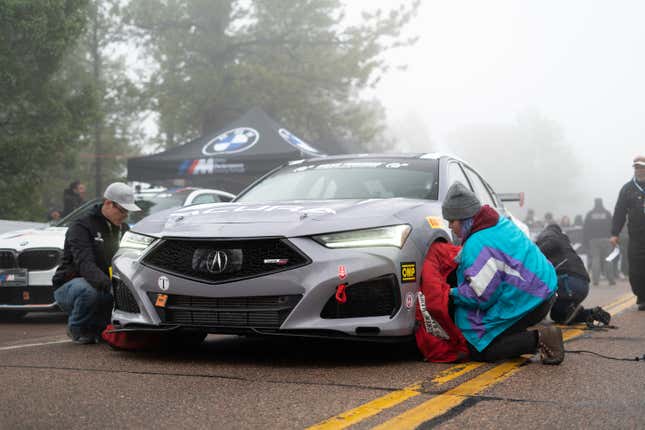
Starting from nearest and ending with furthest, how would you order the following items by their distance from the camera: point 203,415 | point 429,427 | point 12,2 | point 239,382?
point 429,427 < point 203,415 < point 239,382 < point 12,2

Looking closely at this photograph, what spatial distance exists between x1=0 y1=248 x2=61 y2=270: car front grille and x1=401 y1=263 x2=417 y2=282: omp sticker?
16.0ft

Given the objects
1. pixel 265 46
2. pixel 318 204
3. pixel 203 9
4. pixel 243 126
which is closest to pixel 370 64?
pixel 265 46

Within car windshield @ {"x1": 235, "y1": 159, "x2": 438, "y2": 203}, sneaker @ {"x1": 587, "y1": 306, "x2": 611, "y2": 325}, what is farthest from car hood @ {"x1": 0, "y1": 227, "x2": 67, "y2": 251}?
sneaker @ {"x1": 587, "y1": 306, "x2": 611, "y2": 325}

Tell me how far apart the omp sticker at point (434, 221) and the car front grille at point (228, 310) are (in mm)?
1109

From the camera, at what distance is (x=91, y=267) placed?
264 inches

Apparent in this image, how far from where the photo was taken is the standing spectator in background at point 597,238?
64.8 feet

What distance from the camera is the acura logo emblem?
207 inches

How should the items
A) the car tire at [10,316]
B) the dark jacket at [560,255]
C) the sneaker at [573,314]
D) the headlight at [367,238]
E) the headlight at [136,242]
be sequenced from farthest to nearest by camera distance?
the car tire at [10,316] → the dark jacket at [560,255] → the sneaker at [573,314] → the headlight at [136,242] → the headlight at [367,238]

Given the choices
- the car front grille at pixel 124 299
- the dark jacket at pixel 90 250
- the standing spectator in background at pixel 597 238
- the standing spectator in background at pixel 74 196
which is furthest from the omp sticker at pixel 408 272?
the standing spectator in background at pixel 597 238

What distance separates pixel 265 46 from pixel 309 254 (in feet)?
105

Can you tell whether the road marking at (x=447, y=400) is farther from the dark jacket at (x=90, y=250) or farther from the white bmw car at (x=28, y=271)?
the white bmw car at (x=28, y=271)

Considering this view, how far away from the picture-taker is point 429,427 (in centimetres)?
372

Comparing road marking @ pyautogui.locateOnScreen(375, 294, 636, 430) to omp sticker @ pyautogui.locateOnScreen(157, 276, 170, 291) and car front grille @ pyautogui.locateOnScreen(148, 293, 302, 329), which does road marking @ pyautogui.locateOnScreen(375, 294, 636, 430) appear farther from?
omp sticker @ pyautogui.locateOnScreen(157, 276, 170, 291)

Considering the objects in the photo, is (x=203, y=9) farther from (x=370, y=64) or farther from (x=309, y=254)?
(x=309, y=254)
